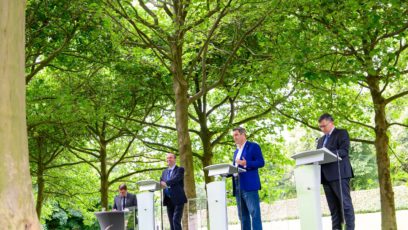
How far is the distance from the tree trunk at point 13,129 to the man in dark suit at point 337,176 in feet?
13.4

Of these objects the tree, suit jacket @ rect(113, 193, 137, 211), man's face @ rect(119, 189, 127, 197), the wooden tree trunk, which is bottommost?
suit jacket @ rect(113, 193, 137, 211)

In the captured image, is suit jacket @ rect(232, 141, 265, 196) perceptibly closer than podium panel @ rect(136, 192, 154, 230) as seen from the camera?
Yes

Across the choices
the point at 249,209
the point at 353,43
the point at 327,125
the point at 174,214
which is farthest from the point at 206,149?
the point at 327,125

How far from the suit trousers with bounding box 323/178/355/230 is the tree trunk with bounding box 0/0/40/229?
4.12 metres

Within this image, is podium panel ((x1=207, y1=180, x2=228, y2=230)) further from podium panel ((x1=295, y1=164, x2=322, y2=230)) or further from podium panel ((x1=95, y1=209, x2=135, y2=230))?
podium panel ((x1=95, y1=209, x2=135, y2=230))

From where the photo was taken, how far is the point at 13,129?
671 cm

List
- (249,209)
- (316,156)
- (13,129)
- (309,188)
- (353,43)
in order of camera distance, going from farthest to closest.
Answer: (353,43) < (249,209) < (309,188) < (316,156) < (13,129)

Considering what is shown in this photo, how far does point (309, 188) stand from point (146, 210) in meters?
4.49

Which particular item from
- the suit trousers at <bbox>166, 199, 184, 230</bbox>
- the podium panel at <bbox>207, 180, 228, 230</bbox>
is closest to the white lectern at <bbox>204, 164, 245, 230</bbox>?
the podium panel at <bbox>207, 180, 228, 230</bbox>

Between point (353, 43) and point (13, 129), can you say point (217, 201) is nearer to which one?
point (13, 129)

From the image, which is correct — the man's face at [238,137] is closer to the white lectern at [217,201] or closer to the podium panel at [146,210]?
the white lectern at [217,201]

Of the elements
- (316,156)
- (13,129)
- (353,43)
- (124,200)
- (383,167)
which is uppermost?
(353,43)

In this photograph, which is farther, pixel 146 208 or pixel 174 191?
pixel 146 208

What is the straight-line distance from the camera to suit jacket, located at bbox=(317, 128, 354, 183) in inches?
331
